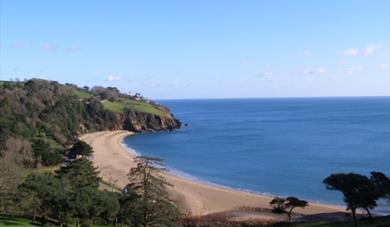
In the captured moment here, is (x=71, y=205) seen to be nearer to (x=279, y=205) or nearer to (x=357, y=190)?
(x=357, y=190)

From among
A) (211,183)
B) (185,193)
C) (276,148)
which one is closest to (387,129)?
(276,148)

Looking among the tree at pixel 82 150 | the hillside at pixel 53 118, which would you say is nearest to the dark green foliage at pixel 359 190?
the hillside at pixel 53 118

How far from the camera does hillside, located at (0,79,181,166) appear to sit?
68500 millimetres

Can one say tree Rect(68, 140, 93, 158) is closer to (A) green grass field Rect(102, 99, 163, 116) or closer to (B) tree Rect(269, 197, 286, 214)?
(B) tree Rect(269, 197, 286, 214)

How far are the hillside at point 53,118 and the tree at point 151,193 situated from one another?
40554 mm

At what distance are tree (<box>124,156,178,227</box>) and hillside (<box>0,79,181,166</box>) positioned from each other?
133 ft

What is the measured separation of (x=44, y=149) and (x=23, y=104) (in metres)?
43.8

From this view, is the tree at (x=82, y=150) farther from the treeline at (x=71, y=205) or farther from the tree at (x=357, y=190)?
the tree at (x=357, y=190)

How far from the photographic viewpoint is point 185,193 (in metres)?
58.3

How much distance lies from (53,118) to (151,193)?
87429 millimetres

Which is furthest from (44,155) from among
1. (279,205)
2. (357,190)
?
(357,190)

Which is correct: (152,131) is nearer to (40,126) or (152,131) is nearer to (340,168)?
(40,126)

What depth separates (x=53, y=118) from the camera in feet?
349

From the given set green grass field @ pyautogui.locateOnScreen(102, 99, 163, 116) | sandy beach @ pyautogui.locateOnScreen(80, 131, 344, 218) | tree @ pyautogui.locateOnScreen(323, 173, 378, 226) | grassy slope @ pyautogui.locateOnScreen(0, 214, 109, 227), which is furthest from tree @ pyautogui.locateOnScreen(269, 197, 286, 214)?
green grass field @ pyautogui.locateOnScreen(102, 99, 163, 116)
